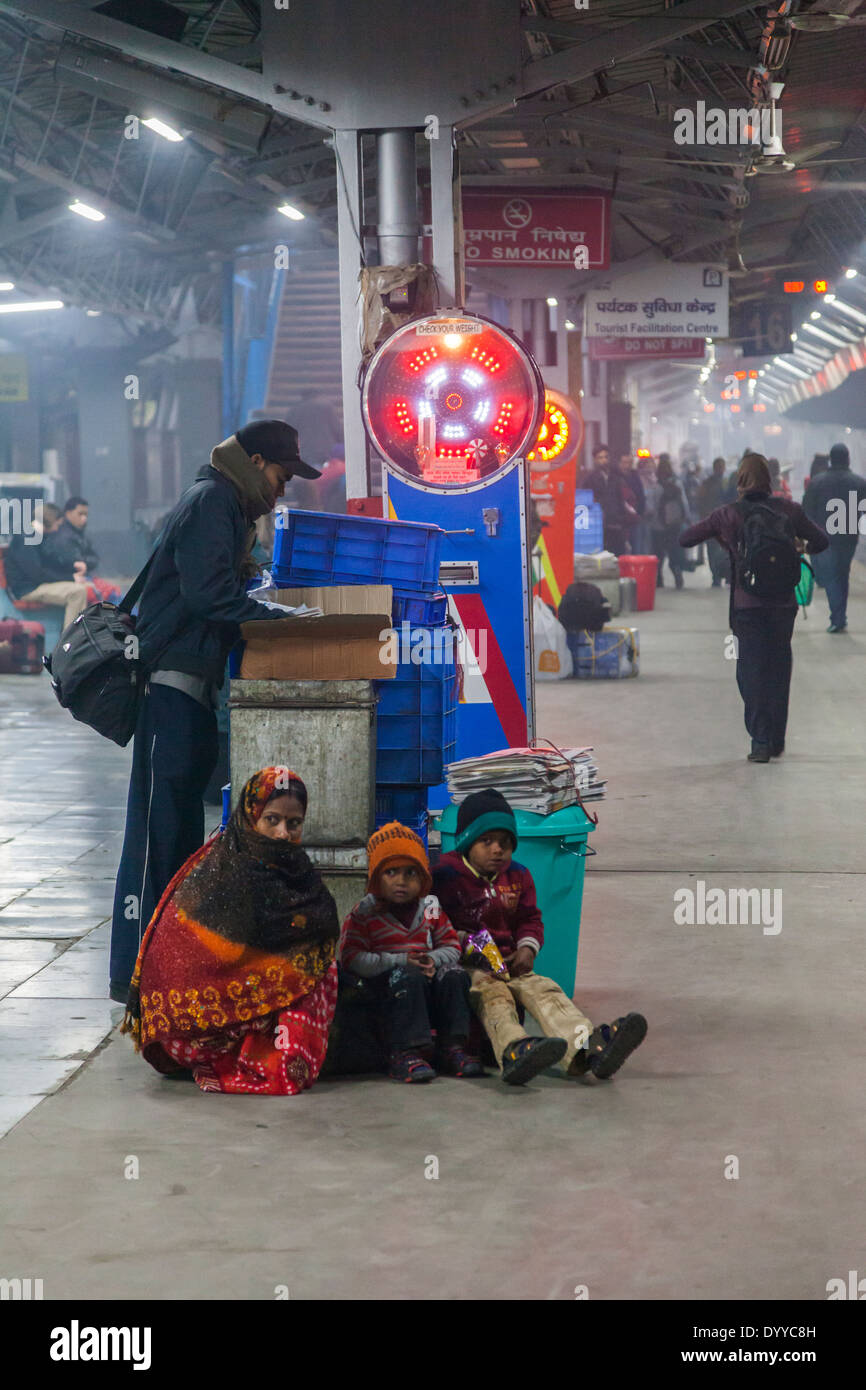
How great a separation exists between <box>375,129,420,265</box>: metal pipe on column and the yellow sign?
25.8 meters

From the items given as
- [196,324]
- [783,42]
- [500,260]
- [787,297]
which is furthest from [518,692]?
[196,324]

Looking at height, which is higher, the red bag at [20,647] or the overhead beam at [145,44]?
the overhead beam at [145,44]

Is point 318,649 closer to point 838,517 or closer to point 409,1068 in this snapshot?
point 409,1068

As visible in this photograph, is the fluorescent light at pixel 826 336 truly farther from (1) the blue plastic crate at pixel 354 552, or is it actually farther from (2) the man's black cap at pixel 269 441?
(2) the man's black cap at pixel 269 441

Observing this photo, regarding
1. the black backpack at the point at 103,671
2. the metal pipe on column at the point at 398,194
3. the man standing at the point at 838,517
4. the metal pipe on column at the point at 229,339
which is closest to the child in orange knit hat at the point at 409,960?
the black backpack at the point at 103,671

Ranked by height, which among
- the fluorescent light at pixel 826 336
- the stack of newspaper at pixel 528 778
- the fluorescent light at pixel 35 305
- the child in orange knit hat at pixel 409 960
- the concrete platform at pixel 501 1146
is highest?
the fluorescent light at pixel 826 336

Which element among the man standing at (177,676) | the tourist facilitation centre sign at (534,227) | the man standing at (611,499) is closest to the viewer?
the man standing at (177,676)

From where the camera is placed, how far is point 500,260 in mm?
15422

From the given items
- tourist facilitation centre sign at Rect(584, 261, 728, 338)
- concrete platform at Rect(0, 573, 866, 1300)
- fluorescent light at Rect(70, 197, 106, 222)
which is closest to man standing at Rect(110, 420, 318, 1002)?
concrete platform at Rect(0, 573, 866, 1300)

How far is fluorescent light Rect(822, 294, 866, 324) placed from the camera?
106ft

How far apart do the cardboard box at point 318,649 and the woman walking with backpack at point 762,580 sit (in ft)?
17.2

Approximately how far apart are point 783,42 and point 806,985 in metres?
7.02

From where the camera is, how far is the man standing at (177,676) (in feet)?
18.4
